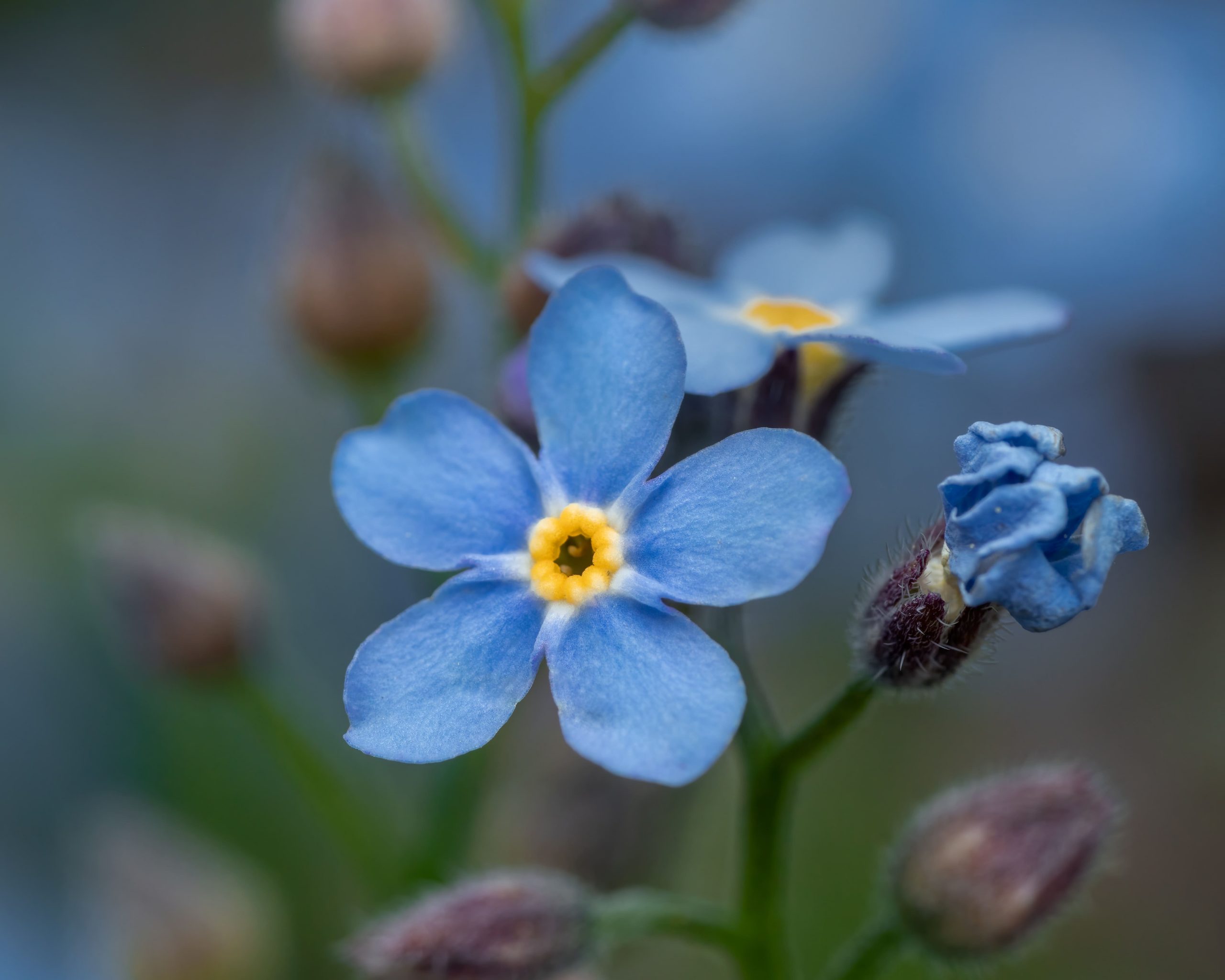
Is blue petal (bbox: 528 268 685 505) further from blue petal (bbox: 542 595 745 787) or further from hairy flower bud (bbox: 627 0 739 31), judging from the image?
hairy flower bud (bbox: 627 0 739 31)

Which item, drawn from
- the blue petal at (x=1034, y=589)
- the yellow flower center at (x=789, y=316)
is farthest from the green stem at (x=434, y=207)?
the blue petal at (x=1034, y=589)

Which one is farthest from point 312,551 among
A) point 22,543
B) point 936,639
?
point 936,639

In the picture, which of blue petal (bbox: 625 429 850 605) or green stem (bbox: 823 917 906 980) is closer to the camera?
blue petal (bbox: 625 429 850 605)

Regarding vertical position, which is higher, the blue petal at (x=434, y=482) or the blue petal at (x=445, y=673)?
the blue petal at (x=434, y=482)

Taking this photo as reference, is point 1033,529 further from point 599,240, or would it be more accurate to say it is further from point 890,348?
point 599,240

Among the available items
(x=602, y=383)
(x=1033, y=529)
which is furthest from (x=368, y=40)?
(x=1033, y=529)

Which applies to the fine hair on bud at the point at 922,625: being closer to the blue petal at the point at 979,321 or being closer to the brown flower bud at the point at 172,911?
the blue petal at the point at 979,321

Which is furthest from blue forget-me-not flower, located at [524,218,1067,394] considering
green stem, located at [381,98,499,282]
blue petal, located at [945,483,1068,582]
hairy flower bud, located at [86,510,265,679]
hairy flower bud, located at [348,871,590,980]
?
hairy flower bud, located at [86,510,265,679]

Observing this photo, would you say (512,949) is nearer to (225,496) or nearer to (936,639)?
(936,639)
